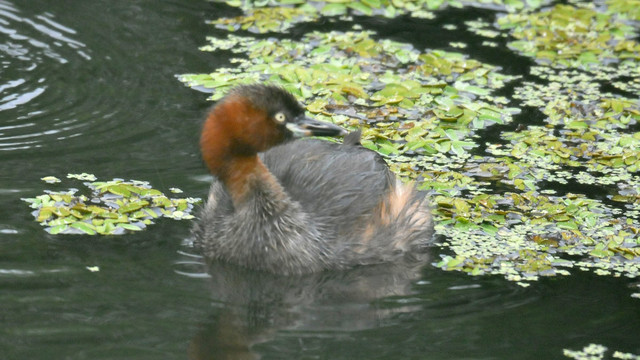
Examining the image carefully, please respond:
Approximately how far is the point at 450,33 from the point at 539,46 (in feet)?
2.86

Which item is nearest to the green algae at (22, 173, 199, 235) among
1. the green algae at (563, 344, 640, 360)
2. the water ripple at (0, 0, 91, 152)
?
the water ripple at (0, 0, 91, 152)

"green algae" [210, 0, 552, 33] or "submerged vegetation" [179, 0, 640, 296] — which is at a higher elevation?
"green algae" [210, 0, 552, 33]

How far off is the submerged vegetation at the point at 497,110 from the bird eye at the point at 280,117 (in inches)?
51.0

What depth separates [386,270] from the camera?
23.0ft

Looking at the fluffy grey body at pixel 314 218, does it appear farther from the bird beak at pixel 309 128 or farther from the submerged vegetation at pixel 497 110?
the submerged vegetation at pixel 497 110

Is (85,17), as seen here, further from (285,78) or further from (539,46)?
(539,46)

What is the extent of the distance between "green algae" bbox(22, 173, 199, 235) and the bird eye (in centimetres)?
100

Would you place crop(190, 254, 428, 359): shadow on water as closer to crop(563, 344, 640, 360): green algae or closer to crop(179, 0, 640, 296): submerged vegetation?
crop(179, 0, 640, 296): submerged vegetation

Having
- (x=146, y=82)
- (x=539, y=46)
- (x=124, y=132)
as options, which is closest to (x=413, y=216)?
(x=124, y=132)

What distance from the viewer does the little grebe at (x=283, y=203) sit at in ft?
Result: 22.5

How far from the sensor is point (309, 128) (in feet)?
23.0

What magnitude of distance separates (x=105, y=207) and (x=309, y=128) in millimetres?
1464

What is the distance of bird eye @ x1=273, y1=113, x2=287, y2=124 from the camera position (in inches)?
274

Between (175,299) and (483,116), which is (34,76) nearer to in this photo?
(483,116)
